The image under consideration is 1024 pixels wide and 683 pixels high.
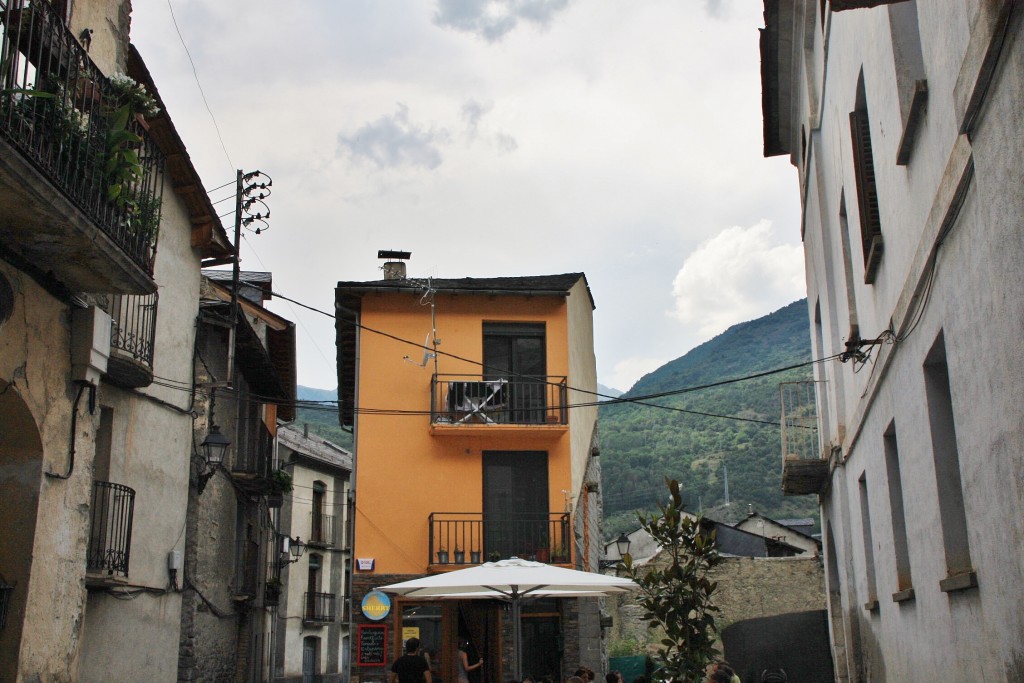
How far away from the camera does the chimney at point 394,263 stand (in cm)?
2434

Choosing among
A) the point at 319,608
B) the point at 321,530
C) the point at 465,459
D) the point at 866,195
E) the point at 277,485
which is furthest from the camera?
the point at 319,608

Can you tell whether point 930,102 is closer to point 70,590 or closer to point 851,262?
point 851,262

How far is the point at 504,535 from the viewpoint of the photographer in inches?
781

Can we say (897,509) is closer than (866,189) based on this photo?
Yes

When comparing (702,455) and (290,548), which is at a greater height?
(702,455)

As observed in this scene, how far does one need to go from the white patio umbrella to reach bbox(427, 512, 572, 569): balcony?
21.4 feet

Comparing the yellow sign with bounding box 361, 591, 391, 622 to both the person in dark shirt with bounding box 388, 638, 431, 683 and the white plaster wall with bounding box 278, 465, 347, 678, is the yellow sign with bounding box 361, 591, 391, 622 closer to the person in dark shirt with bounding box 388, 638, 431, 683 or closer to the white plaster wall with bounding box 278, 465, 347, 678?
the person in dark shirt with bounding box 388, 638, 431, 683

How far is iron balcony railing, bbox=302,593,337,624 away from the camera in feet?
122

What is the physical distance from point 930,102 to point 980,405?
2008mm

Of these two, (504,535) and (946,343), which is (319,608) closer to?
(504,535)

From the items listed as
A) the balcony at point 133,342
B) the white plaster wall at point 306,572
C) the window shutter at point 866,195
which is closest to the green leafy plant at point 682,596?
the window shutter at point 866,195

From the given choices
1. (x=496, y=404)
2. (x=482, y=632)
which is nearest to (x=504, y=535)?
(x=482, y=632)

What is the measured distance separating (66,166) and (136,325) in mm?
6450

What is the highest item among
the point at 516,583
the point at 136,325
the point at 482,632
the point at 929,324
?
the point at 136,325
